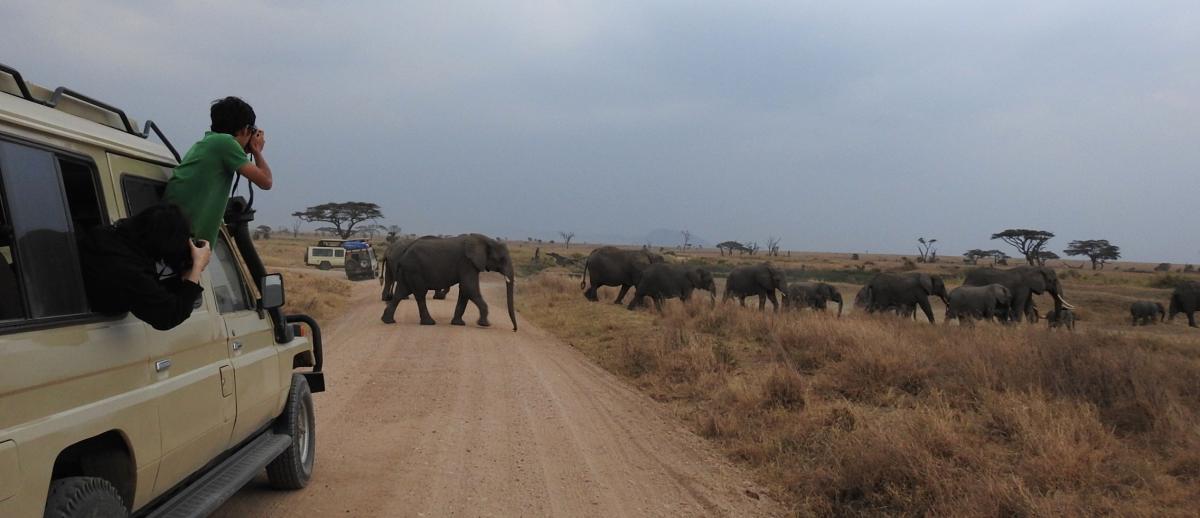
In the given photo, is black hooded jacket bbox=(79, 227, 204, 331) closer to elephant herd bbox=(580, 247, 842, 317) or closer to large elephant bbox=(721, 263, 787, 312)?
elephant herd bbox=(580, 247, 842, 317)

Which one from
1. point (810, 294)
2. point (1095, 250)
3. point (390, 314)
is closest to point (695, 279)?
point (810, 294)

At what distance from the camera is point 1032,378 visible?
8492 millimetres

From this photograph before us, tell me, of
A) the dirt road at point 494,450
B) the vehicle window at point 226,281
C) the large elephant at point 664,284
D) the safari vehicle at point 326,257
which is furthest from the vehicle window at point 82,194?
the safari vehicle at point 326,257

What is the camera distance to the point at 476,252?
671 inches

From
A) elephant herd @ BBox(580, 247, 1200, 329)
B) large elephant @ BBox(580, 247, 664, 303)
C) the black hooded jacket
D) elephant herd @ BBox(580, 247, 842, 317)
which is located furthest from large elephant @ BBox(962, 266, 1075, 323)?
the black hooded jacket

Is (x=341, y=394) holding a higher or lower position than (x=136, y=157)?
lower

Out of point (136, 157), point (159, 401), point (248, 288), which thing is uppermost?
point (136, 157)

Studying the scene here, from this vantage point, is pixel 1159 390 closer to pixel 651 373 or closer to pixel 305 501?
pixel 651 373

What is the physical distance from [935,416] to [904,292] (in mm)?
18913

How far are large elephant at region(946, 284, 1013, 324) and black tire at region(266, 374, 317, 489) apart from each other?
64.3 feet

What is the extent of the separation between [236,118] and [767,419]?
5.80 metres

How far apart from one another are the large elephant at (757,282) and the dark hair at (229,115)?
23.2 metres

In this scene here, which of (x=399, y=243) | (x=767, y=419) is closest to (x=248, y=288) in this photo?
(x=767, y=419)

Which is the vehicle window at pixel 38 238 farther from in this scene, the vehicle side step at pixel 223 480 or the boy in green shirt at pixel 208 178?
the vehicle side step at pixel 223 480
